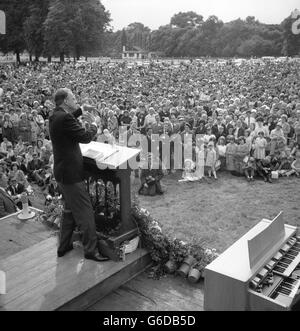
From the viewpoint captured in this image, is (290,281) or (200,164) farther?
(200,164)

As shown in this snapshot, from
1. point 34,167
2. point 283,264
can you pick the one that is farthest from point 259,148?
point 283,264

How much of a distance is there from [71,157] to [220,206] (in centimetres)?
503

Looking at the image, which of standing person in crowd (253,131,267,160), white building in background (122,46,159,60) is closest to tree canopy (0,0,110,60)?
white building in background (122,46,159,60)

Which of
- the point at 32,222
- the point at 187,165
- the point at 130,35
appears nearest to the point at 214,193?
the point at 187,165

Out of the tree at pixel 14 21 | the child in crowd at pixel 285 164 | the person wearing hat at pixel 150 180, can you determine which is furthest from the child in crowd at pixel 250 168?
the tree at pixel 14 21

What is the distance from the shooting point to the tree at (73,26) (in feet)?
137

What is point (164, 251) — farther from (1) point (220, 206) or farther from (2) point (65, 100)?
(1) point (220, 206)

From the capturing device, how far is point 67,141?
370 centimetres

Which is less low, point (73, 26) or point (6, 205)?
point (73, 26)

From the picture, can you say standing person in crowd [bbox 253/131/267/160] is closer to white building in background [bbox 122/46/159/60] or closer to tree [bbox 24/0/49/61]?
tree [bbox 24/0/49/61]

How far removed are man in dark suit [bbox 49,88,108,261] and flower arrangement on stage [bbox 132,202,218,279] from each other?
60cm

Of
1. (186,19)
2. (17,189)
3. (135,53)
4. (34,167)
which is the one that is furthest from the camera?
(135,53)

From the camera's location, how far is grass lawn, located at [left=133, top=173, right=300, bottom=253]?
6.88 metres

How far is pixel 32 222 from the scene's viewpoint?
5348 mm
